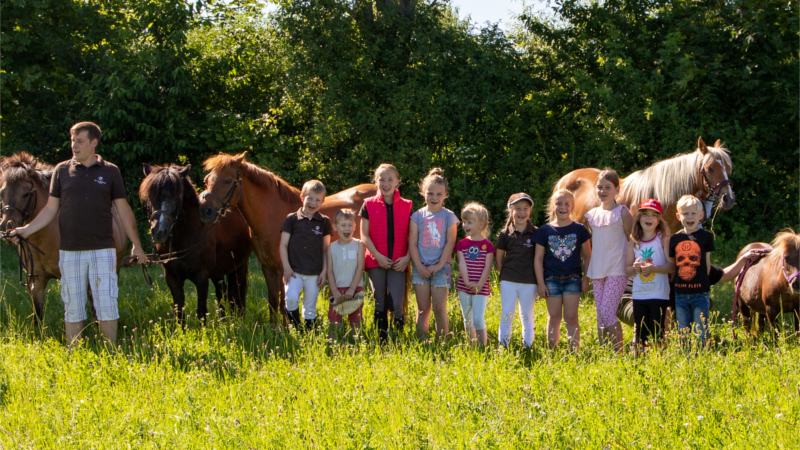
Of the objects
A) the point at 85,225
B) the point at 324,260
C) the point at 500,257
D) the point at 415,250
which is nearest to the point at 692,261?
the point at 500,257

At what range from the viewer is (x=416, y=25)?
1180 cm

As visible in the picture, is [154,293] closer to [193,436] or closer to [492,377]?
[193,436]

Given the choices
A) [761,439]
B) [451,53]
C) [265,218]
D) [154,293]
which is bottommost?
[761,439]

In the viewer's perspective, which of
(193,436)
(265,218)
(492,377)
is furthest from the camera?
(265,218)

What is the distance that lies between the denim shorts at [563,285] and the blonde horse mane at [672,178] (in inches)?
67.8

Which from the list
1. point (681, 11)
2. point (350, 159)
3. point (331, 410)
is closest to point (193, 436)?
point (331, 410)

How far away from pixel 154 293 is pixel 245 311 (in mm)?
1963

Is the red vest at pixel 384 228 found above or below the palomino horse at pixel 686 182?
below

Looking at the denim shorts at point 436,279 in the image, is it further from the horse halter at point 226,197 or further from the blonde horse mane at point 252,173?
the horse halter at point 226,197

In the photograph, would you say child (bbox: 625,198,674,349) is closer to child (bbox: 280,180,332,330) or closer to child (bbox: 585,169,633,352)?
child (bbox: 585,169,633,352)

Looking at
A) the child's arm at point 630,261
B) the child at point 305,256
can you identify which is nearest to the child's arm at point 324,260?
the child at point 305,256

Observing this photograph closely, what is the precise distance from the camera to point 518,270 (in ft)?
16.1

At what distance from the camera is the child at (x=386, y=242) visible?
5203mm

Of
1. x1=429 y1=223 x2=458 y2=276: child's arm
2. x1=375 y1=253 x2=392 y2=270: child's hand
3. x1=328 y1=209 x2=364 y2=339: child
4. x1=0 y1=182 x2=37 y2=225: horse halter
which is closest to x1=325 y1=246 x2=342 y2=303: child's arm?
x1=328 y1=209 x2=364 y2=339: child
